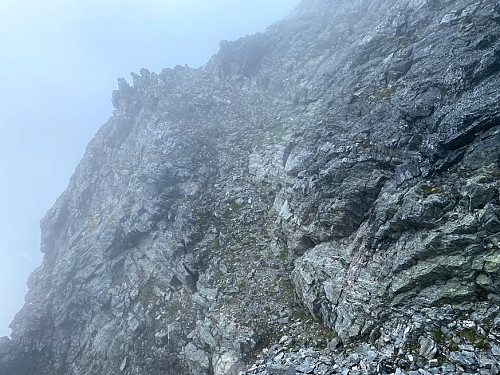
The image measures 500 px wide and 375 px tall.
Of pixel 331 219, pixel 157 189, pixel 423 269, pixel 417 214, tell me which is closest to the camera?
pixel 423 269

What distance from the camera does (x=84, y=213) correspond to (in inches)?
2158

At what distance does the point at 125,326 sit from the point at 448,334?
28.2m

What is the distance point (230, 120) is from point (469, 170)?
1530 inches

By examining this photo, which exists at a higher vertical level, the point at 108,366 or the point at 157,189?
the point at 157,189

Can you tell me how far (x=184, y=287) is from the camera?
29.8 metres

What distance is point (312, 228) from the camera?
23.6m

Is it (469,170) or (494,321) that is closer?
(494,321)

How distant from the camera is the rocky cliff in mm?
15039

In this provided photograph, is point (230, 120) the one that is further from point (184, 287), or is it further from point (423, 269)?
point (423, 269)

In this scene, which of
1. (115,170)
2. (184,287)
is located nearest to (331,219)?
(184,287)

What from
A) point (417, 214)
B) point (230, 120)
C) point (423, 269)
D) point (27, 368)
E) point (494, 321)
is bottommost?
point (494, 321)

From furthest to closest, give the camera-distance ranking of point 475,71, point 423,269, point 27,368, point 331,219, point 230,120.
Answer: point 230,120, point 27,368, point 331,219, point 475,71, point 423,269

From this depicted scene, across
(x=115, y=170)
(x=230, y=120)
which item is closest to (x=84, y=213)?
(x=115, y=170)

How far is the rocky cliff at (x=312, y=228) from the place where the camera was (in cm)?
1504
